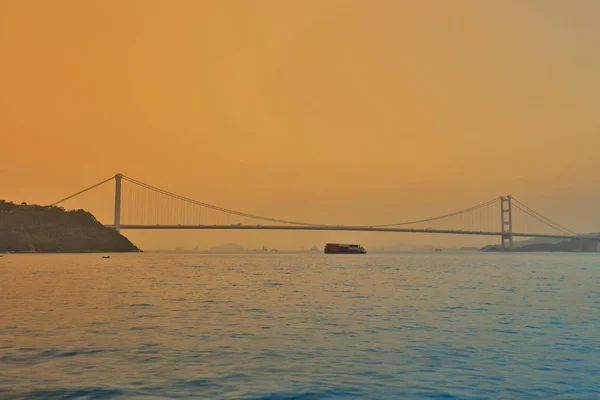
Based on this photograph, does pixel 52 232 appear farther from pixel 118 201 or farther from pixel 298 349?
pixel 298 349

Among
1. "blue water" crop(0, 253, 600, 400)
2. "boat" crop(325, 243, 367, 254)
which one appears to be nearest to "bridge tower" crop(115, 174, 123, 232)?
"boat" crop(325, 243, 367, 254)

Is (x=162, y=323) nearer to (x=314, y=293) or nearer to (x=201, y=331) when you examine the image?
(x=201, y=331)

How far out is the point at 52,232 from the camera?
614 ft

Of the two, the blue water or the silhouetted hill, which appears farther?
the silhouetted hill

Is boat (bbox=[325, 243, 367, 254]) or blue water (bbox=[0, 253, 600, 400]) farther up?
boat (bbox=[325, 243, 367, 254])

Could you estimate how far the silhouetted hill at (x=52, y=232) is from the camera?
177000 millimetres

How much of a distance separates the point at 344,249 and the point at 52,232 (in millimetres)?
93123

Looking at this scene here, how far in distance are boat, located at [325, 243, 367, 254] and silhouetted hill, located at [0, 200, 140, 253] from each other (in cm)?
6803

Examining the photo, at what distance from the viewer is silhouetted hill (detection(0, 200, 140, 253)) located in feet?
581

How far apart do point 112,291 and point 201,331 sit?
20.1 m

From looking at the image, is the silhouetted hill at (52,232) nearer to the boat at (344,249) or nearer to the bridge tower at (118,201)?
the bridge tower at (118,201)

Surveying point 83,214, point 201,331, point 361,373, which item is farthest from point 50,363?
point 83,214

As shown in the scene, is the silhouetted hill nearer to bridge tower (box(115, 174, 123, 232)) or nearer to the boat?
bridge tower (box(115, 174, 123, 232))

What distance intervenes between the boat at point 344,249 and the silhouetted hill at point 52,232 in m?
68.0
